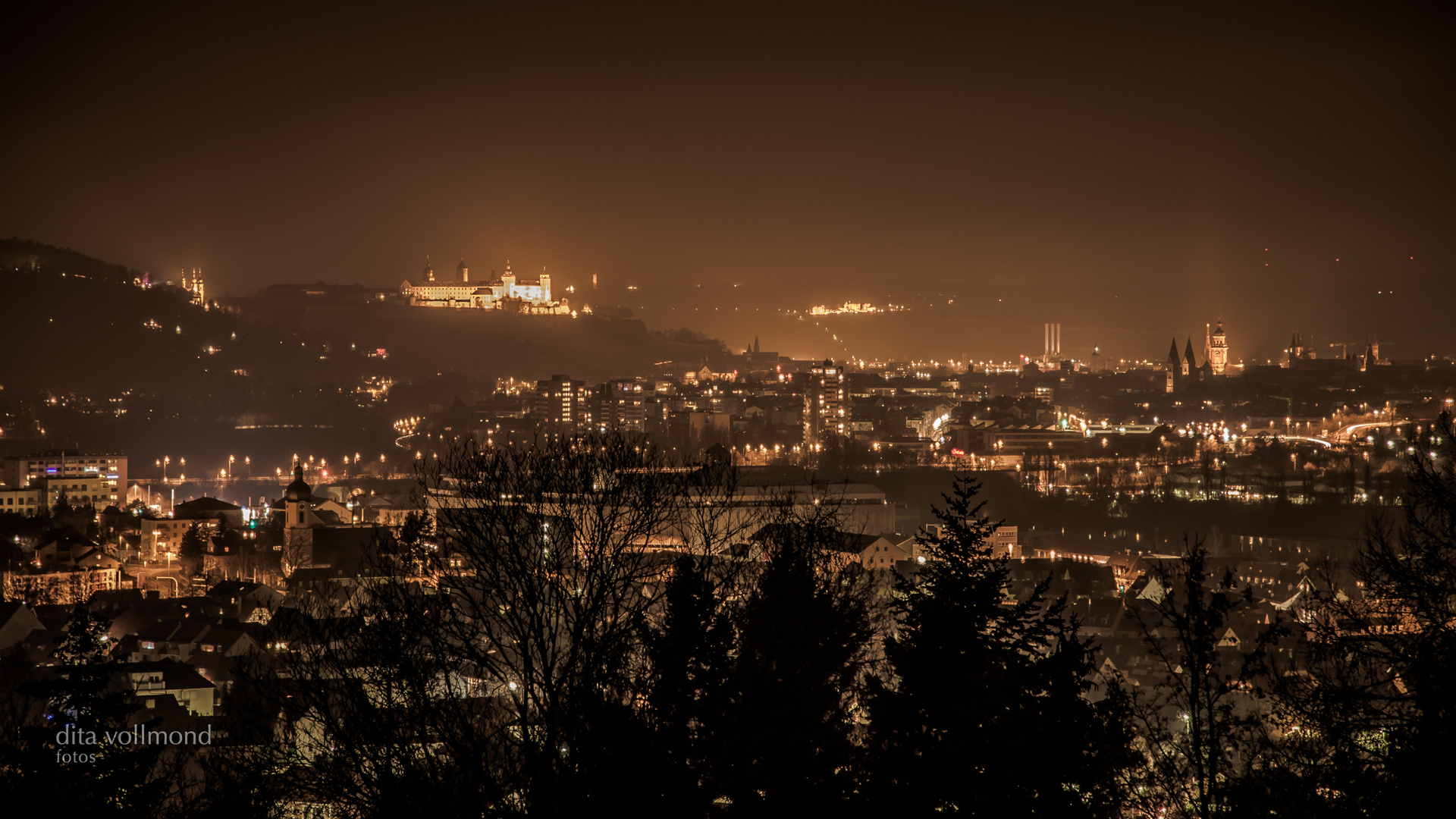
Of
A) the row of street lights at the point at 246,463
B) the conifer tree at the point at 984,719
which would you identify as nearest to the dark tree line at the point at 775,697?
the conifer tree at the point at 984,719

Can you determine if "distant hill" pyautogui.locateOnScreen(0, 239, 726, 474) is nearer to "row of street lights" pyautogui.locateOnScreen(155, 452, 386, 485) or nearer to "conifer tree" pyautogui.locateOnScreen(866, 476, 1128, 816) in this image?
"row of street lights" pyautogui.locateOnScreen(155, 452, 386, 485)

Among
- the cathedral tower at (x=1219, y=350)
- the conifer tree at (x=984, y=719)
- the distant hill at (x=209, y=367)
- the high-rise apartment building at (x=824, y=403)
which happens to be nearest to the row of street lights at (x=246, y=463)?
the distant hill at (x=209, y=367)

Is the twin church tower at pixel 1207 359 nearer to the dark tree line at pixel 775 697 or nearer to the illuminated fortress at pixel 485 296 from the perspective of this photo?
the illuminated fortress at pixel 485 296

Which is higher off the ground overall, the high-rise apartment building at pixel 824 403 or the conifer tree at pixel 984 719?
the high-rise apartment building at pixel 824 403

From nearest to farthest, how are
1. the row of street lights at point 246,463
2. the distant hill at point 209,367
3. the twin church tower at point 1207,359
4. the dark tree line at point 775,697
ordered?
the dark tree line at point 775,697, the row of street lights at point 246,463, the distant hill at point 209,367, the twin church tower at point 1207,359

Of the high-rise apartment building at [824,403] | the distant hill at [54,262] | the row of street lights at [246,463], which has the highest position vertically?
the distant hill at [54,262]

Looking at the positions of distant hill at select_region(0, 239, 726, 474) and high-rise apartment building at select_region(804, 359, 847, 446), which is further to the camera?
high-rise apartment building at select_region(804, 359, 847, 446)

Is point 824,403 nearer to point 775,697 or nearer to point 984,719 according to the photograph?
point 984,719

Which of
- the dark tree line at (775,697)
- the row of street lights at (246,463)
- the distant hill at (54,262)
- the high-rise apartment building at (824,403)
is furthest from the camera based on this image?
the distant hill at (54,262)

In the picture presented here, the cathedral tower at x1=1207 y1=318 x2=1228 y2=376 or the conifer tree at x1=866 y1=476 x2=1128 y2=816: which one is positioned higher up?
the cathedral tower at x1=1207 y1=318 x2=1228 y2=376

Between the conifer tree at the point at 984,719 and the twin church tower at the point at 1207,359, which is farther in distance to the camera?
the twin church tower at the point at 1207,359

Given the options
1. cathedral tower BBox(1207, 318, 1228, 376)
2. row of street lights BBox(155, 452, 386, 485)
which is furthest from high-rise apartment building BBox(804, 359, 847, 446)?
cathedral tower BBox(1207, 318, 1228, 376)

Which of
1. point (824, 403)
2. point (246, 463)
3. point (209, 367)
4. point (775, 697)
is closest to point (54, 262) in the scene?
point (209, 367)
